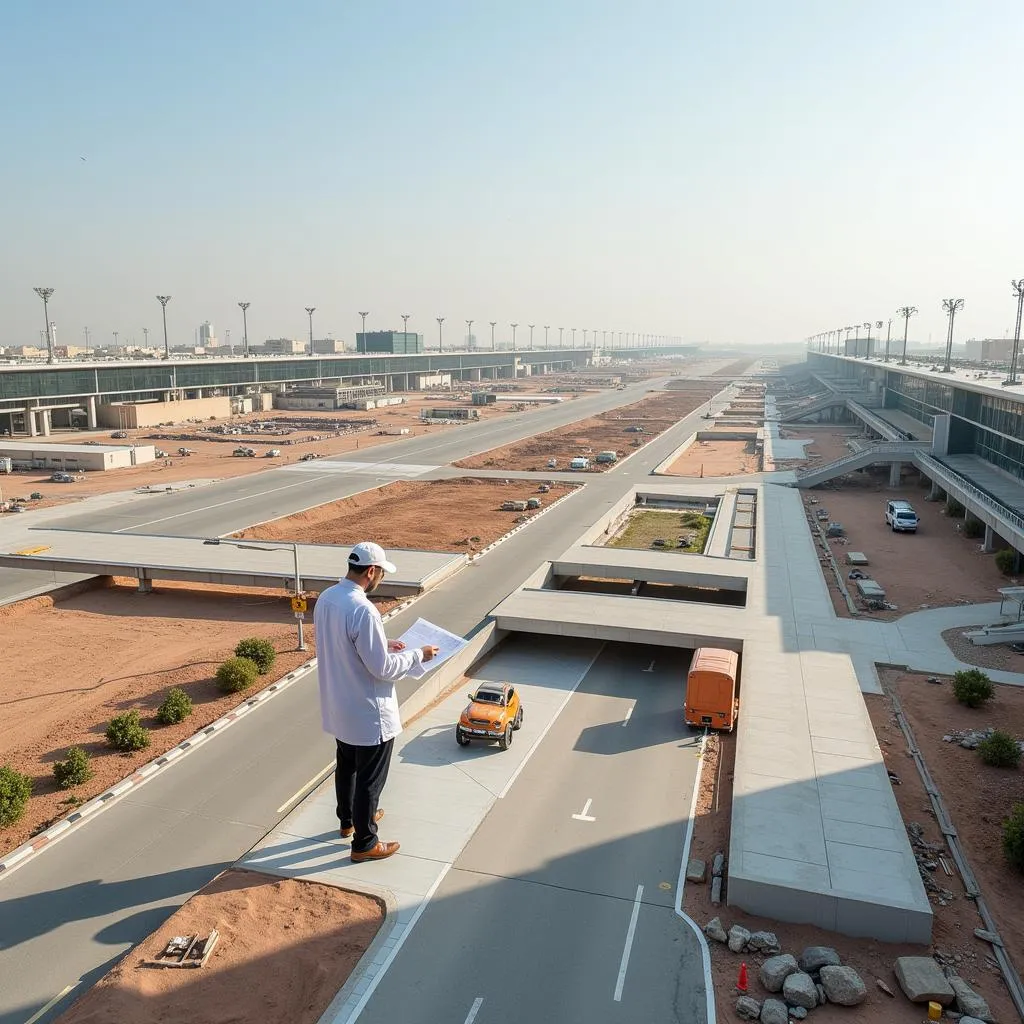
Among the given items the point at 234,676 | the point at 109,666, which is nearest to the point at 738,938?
the point at 234,676

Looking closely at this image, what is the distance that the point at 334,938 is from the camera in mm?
13500

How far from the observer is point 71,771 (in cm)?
1914

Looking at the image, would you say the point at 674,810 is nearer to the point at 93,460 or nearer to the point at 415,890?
the point at 415,890

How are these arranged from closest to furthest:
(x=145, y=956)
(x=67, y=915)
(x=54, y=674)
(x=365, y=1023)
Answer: (x=365, y=1023), (x=145, y=956), (x=67, y=915), (x=54, y=674)

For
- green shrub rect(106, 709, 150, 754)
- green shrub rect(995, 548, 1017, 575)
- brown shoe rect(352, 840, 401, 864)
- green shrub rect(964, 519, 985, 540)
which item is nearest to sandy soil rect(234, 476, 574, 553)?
green shrub rect(106, 709, 150, 754)

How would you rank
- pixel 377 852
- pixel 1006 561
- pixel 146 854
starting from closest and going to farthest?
pixel 377 852 → pixel 146 854 → pixel 1006 561

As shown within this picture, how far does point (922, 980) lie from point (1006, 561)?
31.7 meters

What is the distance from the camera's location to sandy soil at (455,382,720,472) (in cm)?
7844

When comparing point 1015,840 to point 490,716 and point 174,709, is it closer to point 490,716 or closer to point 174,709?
point 490,716

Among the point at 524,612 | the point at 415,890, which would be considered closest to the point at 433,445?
the point at 524,612

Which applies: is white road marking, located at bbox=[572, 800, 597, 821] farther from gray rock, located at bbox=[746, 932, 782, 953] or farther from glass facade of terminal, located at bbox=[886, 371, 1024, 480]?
glass facade of terminal, located at bbox=[886, 371, 1024, 480]

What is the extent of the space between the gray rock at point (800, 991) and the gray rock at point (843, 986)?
0.71 feet

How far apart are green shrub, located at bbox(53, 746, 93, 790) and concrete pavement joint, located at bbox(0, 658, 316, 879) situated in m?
1.14

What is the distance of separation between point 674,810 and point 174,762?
11.8m
